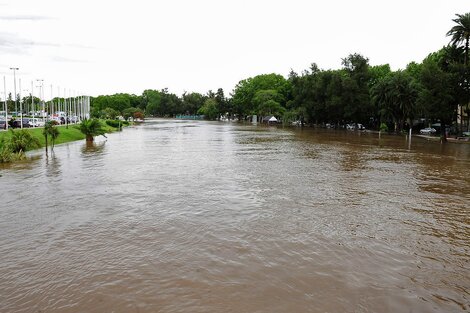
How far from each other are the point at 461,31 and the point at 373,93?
2274 centimetres

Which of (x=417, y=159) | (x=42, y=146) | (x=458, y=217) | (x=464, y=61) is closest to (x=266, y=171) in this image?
(x=458, y=217)

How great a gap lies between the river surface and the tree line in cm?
3501

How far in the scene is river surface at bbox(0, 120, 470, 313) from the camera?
274 inches

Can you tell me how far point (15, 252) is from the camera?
29.5ft

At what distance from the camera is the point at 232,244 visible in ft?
31.6

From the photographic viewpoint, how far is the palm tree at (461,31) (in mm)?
48625

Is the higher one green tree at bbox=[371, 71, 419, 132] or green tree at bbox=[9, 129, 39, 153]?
green tree at bbox=[371, 71, 419, 132]

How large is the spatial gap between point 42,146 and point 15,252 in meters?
26.5

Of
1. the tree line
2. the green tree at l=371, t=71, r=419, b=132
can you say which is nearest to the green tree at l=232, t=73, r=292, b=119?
the tree line

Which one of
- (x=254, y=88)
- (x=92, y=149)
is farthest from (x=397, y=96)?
(x=254, y=88)

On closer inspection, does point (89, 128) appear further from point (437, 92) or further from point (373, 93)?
point (373, 93)

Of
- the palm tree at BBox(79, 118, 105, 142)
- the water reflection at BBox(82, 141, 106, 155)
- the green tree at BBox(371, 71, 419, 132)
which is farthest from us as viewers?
the green tree at BBox(371, 71, 419, 132)

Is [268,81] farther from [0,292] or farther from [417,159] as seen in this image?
[0,292]

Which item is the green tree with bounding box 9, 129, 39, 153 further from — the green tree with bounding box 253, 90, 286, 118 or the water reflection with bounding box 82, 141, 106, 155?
the green tree with bounding box 253, 90, 286, 118
